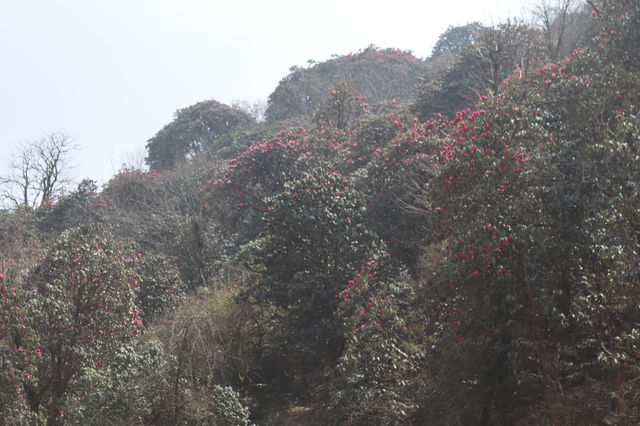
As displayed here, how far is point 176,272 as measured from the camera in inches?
722

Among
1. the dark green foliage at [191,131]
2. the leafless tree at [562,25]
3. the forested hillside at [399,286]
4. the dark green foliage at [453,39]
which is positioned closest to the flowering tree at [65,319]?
the forested hillside at [399,286]

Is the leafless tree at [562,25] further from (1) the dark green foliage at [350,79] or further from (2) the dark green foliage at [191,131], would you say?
(2) the dark green foliage at [191,131]

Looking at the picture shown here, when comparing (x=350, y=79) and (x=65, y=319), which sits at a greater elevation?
(x=350, y=79)

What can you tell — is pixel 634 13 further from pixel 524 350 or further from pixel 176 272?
pixel 176 272

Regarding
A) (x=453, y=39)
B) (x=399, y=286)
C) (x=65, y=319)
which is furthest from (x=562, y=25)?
(x=453, y=39)

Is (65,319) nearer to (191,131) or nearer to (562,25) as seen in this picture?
(562,25)

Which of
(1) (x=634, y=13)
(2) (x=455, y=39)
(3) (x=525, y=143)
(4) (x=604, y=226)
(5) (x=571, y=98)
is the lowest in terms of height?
(4) (x=604, y=226)

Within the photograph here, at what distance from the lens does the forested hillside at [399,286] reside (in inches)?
282

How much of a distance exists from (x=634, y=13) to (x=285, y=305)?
1080 centimetres

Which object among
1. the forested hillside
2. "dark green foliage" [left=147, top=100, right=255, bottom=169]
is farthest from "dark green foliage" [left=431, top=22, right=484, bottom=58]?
the forested hillside

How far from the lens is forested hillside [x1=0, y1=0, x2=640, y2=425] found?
7160 millimetres

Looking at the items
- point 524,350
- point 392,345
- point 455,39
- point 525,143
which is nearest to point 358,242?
point 392,345

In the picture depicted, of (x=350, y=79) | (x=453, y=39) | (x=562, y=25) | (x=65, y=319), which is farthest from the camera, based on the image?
(x=453, y=39)

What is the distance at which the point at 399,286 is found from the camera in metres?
12.2
